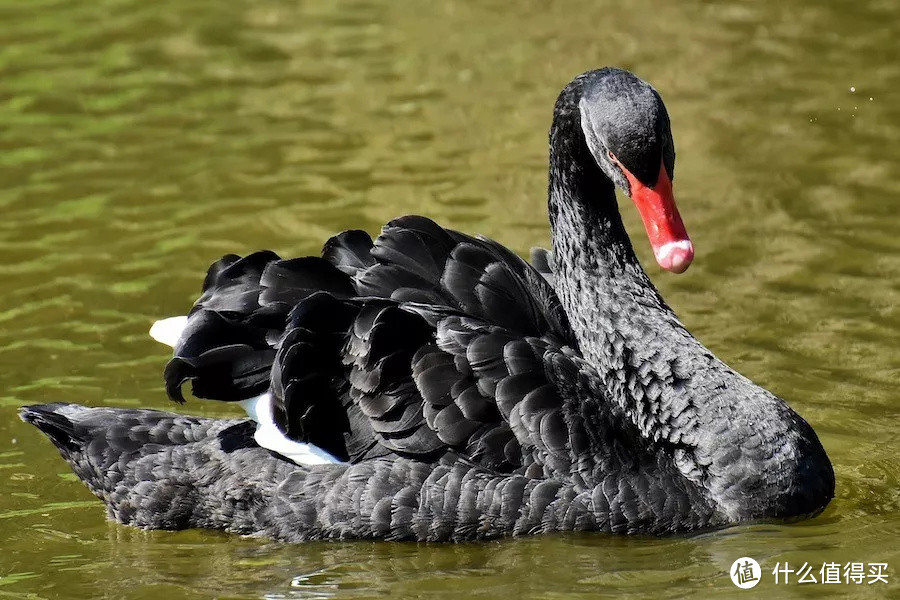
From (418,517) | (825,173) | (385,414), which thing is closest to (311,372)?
(385,414)

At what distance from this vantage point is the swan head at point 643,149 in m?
5.46

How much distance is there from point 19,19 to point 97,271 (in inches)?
213

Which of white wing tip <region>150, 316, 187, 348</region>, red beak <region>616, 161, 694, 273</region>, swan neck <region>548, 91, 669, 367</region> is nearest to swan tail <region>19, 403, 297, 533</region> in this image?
white wing tip <region>150, 316, 187, 348</region>

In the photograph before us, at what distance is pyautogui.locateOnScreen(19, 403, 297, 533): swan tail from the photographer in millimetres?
5914

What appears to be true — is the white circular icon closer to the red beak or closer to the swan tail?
the red beak

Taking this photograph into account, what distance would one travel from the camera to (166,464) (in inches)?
238

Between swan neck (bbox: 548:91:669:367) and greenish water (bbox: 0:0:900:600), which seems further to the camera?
swan neck (bbox: 548:91:669:367)

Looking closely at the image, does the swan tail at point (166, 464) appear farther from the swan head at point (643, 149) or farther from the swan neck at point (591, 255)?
the swan head at point (643, 149)

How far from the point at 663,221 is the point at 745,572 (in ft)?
4.22

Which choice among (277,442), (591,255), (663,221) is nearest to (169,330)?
(277,442)

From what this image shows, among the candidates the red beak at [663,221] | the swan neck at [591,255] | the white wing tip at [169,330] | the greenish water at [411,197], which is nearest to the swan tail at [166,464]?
the greenish water at [411,197]

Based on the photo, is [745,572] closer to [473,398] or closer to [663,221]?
[473,398]

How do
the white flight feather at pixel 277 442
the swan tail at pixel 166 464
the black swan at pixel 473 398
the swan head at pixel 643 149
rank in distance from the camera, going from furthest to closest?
1. the swan tail at pixel 166 464
2. the white flight feather at pixel 277 442
3. the black swan at pixel 473 398
4. the swan head at pixel 643 149

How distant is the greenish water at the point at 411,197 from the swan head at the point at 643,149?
43.4 inches
